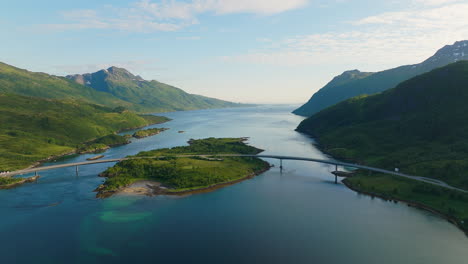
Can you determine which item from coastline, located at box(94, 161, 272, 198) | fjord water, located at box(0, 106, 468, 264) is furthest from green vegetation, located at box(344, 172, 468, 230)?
coastline, located at box(94, 161, 272, 198)

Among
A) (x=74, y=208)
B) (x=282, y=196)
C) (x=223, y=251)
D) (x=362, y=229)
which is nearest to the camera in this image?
(x=223, y=251)

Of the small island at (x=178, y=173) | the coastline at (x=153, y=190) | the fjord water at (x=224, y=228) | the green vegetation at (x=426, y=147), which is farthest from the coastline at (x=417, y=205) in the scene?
the coastline at (x=153, y=190)

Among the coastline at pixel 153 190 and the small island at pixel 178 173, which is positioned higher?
the small island at pixel 178 173

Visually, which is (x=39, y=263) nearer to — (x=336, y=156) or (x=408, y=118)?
(x=336, y=156)

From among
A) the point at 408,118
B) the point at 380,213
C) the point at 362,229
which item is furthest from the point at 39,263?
the point at 408,118

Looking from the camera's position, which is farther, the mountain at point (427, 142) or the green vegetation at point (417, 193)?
the mountain at point (427, 142)

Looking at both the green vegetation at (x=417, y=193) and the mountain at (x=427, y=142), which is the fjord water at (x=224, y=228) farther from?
the mountain at (x=427, y=142)

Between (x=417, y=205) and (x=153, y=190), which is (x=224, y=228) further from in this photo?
(x=417, y=205)

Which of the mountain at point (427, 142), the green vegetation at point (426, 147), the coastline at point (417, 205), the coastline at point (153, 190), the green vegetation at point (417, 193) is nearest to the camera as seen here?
the coastline at point (417, 205)
